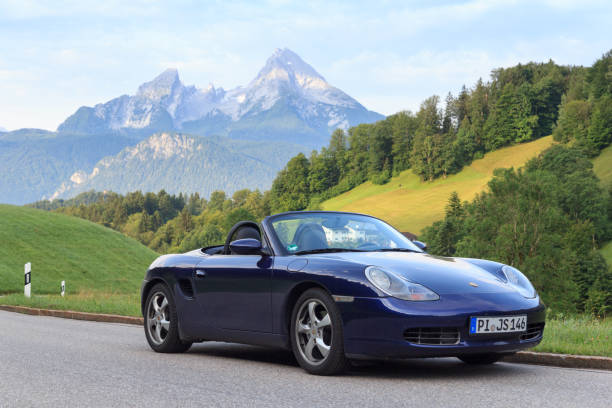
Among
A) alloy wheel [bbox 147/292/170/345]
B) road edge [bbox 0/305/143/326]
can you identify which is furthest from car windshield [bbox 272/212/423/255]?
road edge [bbox 0/305/143/326]

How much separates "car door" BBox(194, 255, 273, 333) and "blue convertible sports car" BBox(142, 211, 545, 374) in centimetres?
1

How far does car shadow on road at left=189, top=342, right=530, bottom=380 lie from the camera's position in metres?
6.34

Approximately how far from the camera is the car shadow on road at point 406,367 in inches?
250

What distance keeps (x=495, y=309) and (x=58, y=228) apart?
5536 centimetres

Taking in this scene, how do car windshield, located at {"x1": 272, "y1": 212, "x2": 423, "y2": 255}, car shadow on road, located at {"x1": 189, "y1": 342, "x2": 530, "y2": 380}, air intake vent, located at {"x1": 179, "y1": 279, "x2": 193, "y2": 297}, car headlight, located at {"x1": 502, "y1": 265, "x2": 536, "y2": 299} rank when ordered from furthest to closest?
1. air intake vent, located at {"x1": 179, "y1": 279, "x2": 193, "y2": 297}
2. car windshield, located at {"x1": 272, "y1": 212, "x2": 423, "y2": 255}
3. car headlight, located at {"x1": 502, "y1": 265, "x2": 536, "y2": 299}
4. car shadow on road, located at {"x1": 189, "y1": 342, "x2": 530, "y2": 380}

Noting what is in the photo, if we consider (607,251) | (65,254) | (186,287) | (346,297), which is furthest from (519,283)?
(607,251)

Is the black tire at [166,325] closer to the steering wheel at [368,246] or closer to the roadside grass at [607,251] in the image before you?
the steering wheel at [368,246]

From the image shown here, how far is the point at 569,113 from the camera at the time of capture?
115 metres

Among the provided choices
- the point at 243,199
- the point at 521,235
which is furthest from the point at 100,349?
the point at 243,199

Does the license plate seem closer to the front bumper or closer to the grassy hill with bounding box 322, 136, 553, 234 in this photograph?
the front bumper

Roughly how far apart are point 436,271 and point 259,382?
169 centimetres

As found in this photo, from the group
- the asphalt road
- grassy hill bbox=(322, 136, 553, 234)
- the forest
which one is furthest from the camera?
grassy hill bbox=(322, 136, 553, 234)

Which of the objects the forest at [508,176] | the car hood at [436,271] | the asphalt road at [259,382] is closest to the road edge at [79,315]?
the asphalt road at [259,382]

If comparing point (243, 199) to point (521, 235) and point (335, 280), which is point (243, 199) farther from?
point (335, 280)
